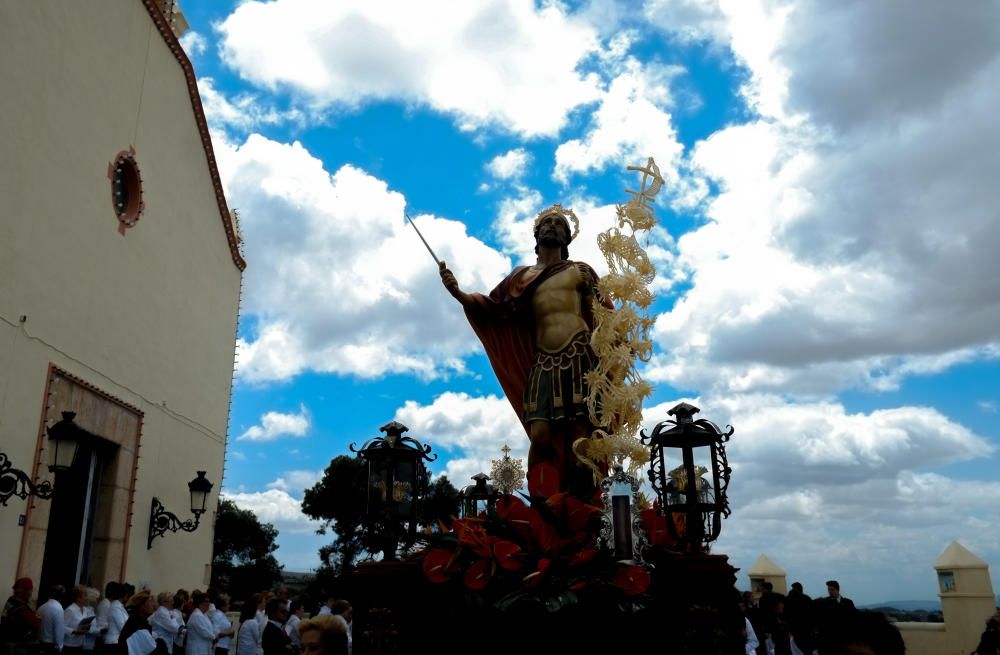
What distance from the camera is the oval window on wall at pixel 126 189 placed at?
37.4 feet

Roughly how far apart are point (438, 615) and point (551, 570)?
930mm

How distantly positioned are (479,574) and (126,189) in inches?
375

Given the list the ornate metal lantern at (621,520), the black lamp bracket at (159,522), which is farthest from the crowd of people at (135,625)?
the black lamp bracket at (159,522)

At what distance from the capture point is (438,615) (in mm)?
5441

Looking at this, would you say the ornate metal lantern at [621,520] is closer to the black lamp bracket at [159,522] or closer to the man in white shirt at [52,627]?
the man in white shirt at [52,627]

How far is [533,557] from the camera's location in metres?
5.20

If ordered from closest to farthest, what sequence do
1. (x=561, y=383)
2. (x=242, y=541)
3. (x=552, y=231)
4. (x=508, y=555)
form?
(x=508, y=555) < (x=561, y=383) < (x=552, y=231) < (x=242, y=541)

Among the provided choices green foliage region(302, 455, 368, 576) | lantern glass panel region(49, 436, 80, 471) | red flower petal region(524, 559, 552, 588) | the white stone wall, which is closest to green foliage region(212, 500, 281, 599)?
green foliage region(302, 455, 368, 576)

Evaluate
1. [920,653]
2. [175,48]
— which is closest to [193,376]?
[175,48]

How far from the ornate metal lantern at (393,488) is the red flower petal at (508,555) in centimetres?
114

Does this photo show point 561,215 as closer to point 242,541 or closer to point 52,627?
point 52,627

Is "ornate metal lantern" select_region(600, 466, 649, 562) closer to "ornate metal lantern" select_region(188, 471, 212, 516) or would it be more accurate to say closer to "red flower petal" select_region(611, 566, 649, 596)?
"red flower petal" select_region(611, 566, 649, 596)

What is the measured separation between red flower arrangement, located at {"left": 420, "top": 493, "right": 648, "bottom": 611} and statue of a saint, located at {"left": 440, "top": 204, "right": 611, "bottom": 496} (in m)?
0.47

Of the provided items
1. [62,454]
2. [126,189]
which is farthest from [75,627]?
[126,189]
